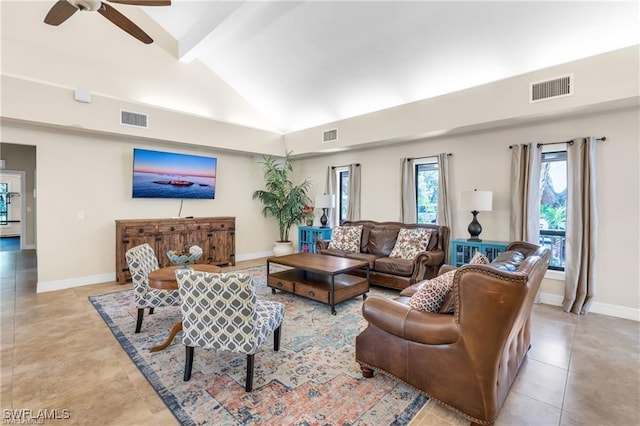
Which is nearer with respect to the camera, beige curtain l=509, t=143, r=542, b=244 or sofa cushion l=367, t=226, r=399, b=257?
beige curtain l=509, t=143, r=542, b=244

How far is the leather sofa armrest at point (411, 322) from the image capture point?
1806 millimetres

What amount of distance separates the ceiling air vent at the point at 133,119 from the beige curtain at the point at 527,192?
19.8 ft

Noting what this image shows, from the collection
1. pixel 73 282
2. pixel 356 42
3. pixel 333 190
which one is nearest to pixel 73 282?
pixel 73 282

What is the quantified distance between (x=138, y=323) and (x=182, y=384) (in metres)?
1.21

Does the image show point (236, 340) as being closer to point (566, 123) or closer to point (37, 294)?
point (37, 294)

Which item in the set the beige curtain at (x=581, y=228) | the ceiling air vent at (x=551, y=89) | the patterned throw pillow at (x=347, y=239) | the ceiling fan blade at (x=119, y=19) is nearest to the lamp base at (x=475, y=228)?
the beige curtain at (x=581, y=228)

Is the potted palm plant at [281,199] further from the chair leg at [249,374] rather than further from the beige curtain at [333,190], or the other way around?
the chair leg at [249,374]

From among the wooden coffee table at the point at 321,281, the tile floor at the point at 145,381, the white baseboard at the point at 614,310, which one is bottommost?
the tile floor at the point at 145,381

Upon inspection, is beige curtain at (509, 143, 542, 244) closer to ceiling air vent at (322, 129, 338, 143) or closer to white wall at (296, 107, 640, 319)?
white wall at (296, 107, 640, 319)

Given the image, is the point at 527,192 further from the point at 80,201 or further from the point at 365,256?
Result: the point at 80,201

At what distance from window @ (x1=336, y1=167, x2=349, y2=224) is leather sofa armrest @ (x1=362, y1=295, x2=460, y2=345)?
15.6 ft

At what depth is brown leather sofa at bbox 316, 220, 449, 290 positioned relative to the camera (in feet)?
14.2

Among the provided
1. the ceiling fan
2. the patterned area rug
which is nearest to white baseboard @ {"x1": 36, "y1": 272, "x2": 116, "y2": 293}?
the patterned area rug

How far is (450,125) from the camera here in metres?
4.47
